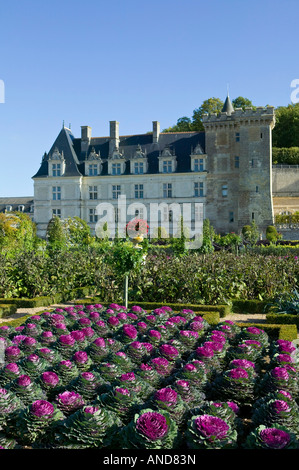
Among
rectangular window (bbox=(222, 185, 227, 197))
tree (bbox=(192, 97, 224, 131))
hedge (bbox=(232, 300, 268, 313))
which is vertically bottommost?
hedge (bbox=(232, 300, 268, 313))

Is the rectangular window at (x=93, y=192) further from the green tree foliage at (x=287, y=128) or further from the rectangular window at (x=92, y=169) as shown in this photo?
the green tree foliage at (x=287, y=128)

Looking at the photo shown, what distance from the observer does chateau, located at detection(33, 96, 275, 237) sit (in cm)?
3303

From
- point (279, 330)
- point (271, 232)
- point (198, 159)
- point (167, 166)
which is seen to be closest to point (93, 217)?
point (167, 166)

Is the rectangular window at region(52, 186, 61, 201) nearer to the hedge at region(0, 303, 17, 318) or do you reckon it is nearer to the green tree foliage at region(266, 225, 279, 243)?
the green tree foliage at region(266, 225, 279, 243)

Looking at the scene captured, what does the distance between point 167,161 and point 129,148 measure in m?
3.71

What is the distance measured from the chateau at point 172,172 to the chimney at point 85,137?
0.02m

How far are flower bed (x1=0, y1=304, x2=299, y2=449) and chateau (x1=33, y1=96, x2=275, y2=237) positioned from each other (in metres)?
28.2

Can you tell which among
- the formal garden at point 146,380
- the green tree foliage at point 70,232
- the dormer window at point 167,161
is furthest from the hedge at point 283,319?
the dormer window at point 167,161

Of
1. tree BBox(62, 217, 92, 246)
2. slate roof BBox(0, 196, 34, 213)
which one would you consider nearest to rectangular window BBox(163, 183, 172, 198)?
tree BBox(62, 217, 92, 246)

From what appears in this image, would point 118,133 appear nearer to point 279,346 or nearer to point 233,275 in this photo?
point 233,275

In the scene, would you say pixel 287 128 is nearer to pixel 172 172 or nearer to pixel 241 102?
Result: pixel 241 102

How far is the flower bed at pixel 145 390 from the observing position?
2957 millimetres

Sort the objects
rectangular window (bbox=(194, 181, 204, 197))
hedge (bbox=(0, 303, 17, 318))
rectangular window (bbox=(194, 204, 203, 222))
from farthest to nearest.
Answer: rectangular window (bbox=(194, 181, 204, 197)) → rectangular window (bbox=(194, 204, 203, 222)) → hedge (bbox=(0, 303, 17, 318))

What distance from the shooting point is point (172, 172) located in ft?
112
